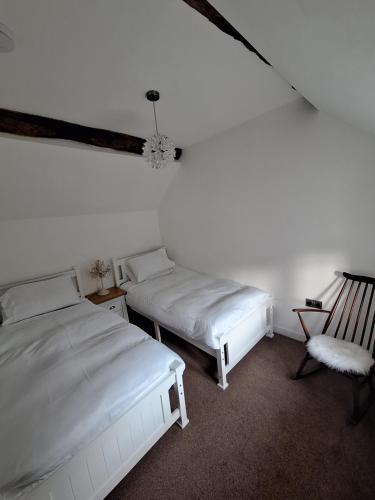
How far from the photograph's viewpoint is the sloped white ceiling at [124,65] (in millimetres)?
974

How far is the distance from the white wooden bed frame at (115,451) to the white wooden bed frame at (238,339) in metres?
0.44

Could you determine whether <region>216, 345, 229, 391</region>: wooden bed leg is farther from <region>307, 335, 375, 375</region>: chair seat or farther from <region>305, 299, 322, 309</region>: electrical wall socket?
<region>305, 299, 322, 309</region>: electrical wall socket

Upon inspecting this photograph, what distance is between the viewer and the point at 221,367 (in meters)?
1.72

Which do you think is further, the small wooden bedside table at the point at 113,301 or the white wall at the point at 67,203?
the small wooden bedside table at the point at 113,301

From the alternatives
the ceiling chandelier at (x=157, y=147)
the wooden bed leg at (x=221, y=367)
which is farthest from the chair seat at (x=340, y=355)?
the ceiling chandelier at (x=157, y=147)

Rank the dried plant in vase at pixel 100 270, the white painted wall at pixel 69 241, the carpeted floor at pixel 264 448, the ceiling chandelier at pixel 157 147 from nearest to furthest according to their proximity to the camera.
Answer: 1. the carpeted floor at pixel 264 448
2. the ceiling chandelier at pixel 157 147
3. the white painted wall at pixel 69 241
4. the dried plant in vase at pixel 100 270

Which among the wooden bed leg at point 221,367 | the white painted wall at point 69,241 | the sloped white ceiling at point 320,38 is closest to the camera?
the sloped white ceiling at point 320,38

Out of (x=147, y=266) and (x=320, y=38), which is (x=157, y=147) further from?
(x=147, y=266)

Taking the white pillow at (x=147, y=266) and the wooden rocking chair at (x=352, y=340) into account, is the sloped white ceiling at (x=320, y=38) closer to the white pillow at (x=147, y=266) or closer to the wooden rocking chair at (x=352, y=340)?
the wooden rocking chair at (x=352, y=340)

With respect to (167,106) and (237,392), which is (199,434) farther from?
(167,106)

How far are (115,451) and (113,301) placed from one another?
1.58 meters

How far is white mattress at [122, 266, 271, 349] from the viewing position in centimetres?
175

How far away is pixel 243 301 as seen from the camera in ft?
6.47

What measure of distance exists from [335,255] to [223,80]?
1.68m
